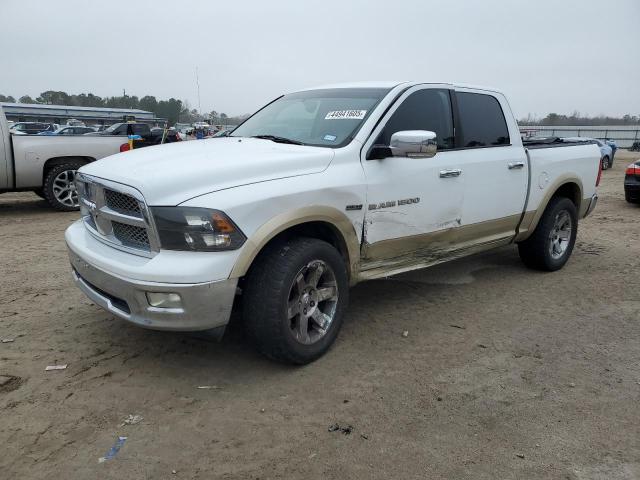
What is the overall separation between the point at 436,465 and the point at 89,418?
6.10 feet

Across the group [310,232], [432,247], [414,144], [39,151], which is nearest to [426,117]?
[414,144]

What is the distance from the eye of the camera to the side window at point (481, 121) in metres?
4.46

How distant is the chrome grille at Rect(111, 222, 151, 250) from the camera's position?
3.02 metres

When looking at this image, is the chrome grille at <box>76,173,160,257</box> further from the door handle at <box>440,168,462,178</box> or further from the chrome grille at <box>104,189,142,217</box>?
the door handle at <box>440,168,462,178</box>

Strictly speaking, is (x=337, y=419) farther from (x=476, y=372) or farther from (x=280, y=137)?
(x=280, y=137)

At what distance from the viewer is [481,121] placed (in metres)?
4.64

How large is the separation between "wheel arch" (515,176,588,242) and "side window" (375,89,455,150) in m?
1.46

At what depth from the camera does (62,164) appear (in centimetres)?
879

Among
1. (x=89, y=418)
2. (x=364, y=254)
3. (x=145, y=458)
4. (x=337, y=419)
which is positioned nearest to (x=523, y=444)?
(x=337, y=419)

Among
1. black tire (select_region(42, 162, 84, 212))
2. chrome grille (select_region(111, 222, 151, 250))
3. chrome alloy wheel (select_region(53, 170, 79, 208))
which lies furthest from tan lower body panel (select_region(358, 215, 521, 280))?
black tire (select_region(42, 162, 84, 212))

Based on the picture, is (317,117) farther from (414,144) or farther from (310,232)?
(310,232)

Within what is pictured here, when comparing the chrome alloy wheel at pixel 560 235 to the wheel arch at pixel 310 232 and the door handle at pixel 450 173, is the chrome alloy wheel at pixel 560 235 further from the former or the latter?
the wheel arch at pixel 310 232

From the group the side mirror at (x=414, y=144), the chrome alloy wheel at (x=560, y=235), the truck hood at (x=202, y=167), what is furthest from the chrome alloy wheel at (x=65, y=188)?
the chrome alloy wheel at (x=560, y=235)

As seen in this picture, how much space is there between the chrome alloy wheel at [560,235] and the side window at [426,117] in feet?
6.70
